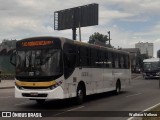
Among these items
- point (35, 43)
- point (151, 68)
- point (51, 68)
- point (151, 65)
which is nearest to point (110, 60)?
point (35, 43)

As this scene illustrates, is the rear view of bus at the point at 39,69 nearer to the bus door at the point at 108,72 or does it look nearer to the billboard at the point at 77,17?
the bus door at the point at 108,72

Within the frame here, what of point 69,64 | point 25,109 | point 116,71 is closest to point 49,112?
point 25,109

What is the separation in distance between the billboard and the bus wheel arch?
36549mm

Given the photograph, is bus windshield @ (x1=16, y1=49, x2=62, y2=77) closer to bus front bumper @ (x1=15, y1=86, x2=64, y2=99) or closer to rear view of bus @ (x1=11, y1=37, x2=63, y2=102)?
rear view of bus @ (x1=11, y1=37, x2=63, y2=102)

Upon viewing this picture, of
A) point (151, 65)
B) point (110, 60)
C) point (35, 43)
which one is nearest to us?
point (35, 43)

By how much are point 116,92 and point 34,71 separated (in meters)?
9.86

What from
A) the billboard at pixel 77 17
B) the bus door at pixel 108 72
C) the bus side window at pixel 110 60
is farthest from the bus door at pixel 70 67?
the billboard at pixel 77 17

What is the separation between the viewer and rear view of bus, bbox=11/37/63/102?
17.5 meters

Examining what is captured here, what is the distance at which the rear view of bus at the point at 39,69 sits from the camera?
17453mm

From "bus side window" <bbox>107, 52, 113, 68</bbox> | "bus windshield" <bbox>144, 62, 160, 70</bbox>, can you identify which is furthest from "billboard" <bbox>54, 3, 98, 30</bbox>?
"bus side window" <bbox>107, 52, 113, 68</bbox>

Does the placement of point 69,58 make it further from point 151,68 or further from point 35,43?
point 151,68

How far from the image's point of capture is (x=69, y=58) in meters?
18.5

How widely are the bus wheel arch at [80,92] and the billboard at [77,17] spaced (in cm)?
3655

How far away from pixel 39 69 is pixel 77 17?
42.1 m
